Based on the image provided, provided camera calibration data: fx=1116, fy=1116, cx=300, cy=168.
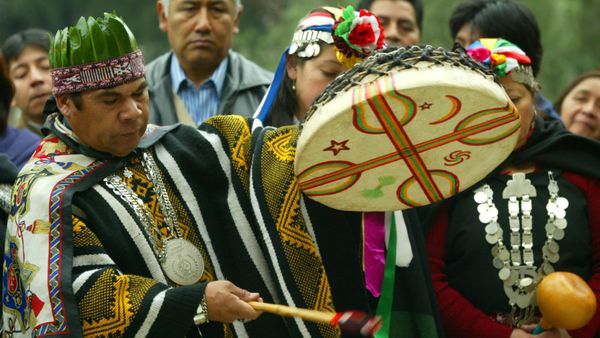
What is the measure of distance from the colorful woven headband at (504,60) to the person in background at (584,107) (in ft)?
4.28

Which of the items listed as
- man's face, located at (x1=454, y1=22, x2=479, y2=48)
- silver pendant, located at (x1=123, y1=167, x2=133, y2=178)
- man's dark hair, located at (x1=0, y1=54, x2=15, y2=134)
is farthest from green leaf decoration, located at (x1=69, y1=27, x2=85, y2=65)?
man's face, located at (x1=454, y1=22, x2=479, y2=48)

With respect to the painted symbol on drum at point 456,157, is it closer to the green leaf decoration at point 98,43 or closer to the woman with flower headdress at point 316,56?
the woman with flower headdress at point 316,56

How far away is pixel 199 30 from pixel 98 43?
5.97 ft

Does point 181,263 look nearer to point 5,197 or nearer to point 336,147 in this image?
point 336,147

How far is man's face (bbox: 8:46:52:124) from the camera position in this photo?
6297mm

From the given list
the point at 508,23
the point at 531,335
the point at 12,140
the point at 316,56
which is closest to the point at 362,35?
the point at 316,56

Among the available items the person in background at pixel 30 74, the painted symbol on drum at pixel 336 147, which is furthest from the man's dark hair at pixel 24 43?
the painted symbol on drum at pixel 336 147

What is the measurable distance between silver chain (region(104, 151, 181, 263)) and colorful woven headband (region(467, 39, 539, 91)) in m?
1.40

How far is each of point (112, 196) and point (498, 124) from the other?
1395 millimetres

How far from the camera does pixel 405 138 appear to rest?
12.8ft

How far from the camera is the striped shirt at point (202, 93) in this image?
19.2 feet

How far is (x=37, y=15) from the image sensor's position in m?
26.9

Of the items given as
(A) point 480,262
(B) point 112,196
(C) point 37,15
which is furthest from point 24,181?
(C) point 37,15

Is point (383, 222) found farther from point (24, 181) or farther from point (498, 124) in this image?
point (24, 181)
